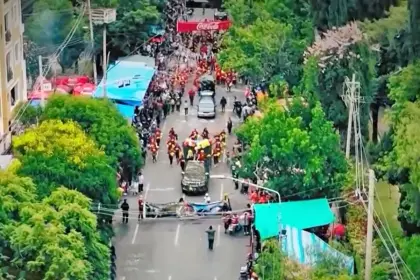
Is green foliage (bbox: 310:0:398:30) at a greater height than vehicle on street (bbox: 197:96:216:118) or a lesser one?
greater

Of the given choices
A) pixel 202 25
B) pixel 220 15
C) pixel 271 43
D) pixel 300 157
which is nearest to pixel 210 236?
pixel 300 157

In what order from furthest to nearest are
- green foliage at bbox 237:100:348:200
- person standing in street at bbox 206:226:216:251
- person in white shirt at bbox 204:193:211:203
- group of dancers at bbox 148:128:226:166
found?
group of dancers at bbox 148:128:226:166, person in white shirt at bbox 204:193:211:203, person standing in street at bbox 206:226:216:251, green foliage at bbox 237:100:348:200

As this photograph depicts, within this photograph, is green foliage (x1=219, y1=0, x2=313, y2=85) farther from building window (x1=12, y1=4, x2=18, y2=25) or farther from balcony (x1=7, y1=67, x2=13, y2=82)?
balcony (x1=7, y1=67, x2=13, y2=82)

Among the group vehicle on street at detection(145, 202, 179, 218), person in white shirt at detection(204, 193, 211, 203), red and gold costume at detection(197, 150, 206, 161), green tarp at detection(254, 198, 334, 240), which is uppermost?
green tarp at detection(254, 198, 334, 240)

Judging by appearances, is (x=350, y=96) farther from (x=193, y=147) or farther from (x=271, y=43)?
(x=271, y=43)

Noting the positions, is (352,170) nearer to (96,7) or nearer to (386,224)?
(386,224)

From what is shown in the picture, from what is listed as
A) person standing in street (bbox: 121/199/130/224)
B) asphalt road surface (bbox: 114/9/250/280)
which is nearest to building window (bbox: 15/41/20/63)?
asphalt road surface (bbox: 114/9/250/280)

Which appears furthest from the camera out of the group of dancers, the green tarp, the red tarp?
the red tarp

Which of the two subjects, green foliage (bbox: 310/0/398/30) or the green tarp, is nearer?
the green tarp
